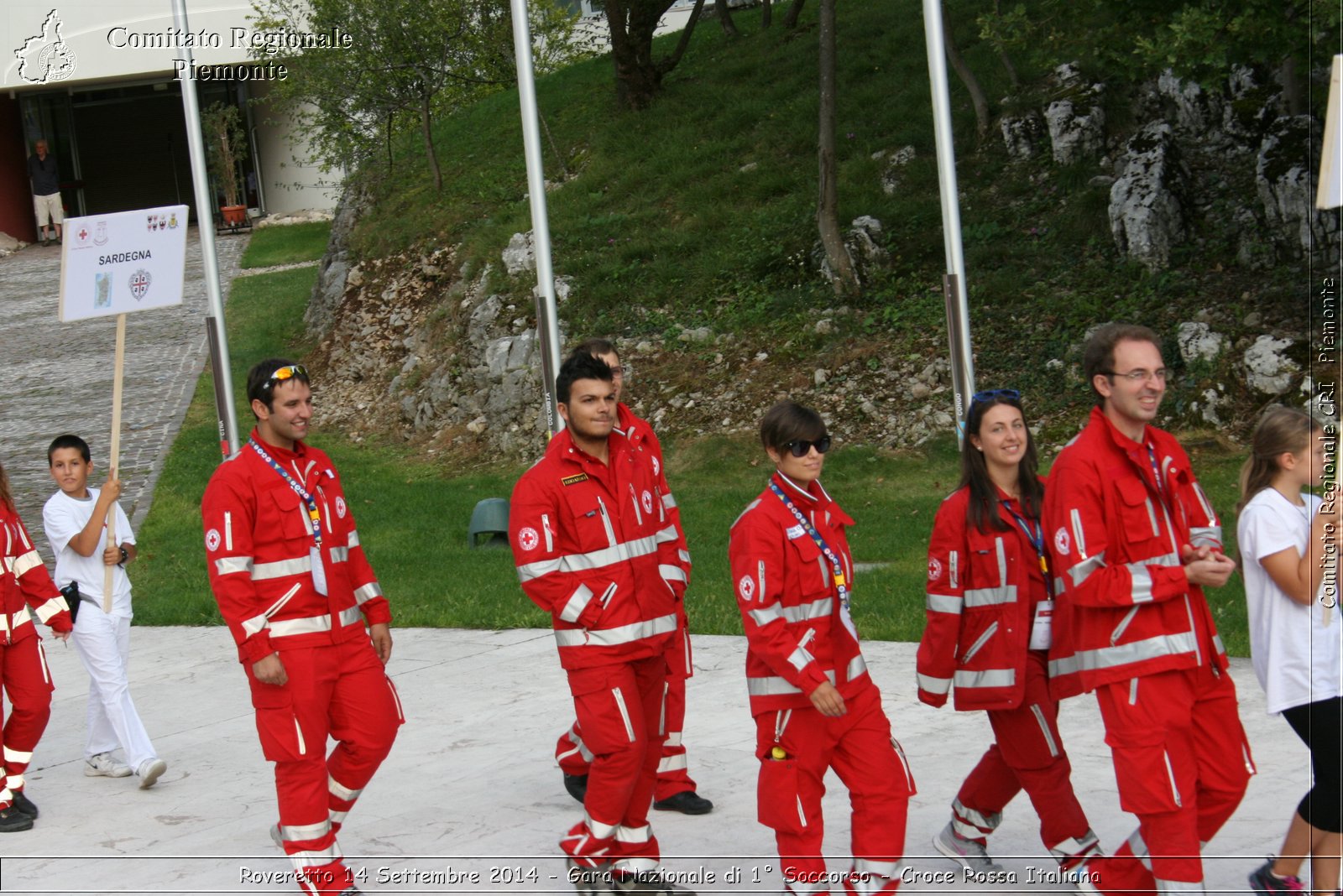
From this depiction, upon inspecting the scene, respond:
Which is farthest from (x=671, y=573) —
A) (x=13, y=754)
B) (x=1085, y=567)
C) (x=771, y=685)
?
(x=13, y=754)

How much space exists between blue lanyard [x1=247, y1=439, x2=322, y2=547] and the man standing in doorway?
108ft

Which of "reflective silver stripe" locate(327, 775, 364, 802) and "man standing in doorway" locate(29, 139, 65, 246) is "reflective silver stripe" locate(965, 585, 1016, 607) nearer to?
"reflective silver stripe" locate(327, 775, 364, 802)

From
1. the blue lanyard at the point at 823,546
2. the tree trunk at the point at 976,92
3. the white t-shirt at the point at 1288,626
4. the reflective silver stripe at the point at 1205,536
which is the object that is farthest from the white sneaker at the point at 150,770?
the tree trunk at the point at 976,92

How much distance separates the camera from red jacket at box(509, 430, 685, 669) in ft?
17.6

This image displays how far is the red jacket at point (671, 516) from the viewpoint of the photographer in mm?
6047

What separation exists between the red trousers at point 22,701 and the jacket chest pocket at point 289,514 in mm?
2338

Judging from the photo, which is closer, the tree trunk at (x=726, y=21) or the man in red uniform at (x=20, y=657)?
the man in red uniform at (x=20, y=657)

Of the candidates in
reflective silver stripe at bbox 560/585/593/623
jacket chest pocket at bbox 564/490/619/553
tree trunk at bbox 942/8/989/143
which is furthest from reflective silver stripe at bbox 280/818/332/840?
tree trunk at bbox 942/8/989/143

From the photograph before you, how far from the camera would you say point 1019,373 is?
50.5 feet

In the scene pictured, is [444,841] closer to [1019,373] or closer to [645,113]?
[1019,373]

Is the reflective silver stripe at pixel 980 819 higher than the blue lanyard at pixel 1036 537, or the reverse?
the blue lanyard at pixel 1036 537

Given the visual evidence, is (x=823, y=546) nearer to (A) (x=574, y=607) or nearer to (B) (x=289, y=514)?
(A) (x=574, y=607)

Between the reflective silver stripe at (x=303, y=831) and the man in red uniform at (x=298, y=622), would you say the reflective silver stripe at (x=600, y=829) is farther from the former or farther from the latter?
the reflective silver stripe at (x=303, y=831)

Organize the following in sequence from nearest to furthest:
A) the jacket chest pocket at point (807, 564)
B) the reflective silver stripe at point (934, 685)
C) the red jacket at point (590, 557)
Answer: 1. the jacket chest pocket at point (807, 564)
2. the reflective silver stripe at point (934, 685)
3. the red jacket at point (590, 557)
